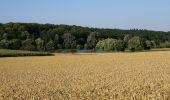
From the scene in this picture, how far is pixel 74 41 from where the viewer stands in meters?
139

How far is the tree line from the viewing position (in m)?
107

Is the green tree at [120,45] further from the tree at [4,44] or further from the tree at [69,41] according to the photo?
the tree at [69,41]

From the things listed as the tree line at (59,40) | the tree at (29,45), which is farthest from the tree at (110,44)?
the tree at (29,45)

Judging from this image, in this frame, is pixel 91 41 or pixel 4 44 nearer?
pixel 4 44

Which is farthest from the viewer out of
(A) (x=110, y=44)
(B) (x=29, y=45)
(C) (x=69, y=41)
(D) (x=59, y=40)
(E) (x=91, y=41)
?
(D) (x=59, y=40)

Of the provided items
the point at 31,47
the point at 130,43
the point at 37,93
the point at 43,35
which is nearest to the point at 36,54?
the point at 31,47

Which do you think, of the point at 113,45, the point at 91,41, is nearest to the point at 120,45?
the point at 113,45

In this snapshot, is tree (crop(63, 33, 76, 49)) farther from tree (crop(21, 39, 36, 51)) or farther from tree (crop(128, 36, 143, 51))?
tree (crop(128, 36, 143, 51))

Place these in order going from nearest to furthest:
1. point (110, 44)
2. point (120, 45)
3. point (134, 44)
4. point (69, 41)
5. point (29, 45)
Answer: point (120, 45) → point (134, 44) → point (29, 45) → point (110, 44) → point (69, 41)

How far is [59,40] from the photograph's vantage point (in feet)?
452

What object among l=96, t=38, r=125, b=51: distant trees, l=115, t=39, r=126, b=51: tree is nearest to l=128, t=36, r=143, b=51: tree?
l=115, t=39, r=126, b=51: tree

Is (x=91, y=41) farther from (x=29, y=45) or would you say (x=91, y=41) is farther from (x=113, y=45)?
(x=29, y=45)

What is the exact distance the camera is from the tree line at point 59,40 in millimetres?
107375

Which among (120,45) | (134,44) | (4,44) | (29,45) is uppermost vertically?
(134,44)
